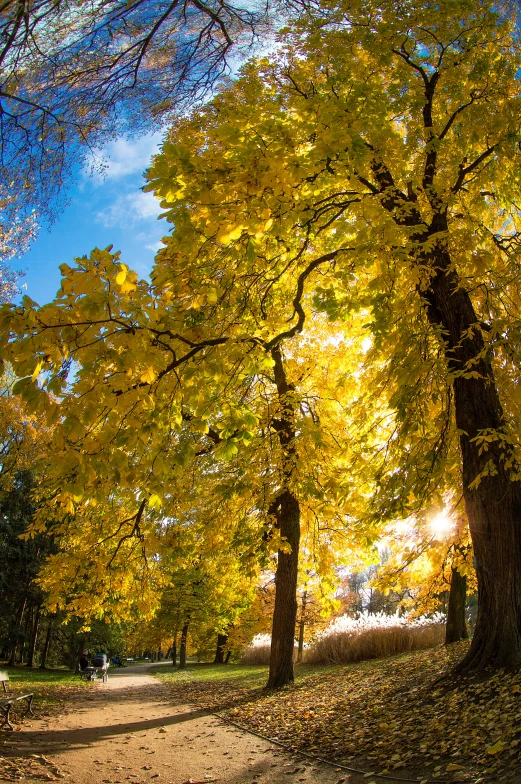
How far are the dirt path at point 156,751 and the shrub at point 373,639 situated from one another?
18.1 feet

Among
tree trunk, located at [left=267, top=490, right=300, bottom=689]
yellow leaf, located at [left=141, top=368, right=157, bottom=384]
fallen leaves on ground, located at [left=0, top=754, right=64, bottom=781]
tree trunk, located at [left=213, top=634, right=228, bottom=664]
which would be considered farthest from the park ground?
tree trunk, located at [left=213, top=634, right=228, bottom=664]

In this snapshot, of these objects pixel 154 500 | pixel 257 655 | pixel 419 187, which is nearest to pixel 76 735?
pixel 154 500

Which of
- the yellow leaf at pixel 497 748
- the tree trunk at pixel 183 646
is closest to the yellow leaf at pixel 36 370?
the yellow leaf at pixel 497 748

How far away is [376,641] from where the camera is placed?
12531 millimetres

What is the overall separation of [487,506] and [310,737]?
3410 millimetres

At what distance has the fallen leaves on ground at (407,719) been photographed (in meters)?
3.82

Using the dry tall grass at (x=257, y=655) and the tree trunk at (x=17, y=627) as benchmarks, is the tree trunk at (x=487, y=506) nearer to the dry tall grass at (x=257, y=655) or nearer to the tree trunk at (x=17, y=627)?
the dry tall grass at (x=257, y=655)

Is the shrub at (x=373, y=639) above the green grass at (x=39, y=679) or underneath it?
above

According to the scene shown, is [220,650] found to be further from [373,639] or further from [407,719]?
[407,719]

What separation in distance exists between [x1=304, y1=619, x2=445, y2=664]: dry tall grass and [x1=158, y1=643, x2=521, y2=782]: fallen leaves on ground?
3547mm

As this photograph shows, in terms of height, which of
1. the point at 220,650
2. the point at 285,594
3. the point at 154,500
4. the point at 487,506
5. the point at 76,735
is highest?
the point at 487,506

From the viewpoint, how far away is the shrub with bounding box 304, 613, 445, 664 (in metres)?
12.4

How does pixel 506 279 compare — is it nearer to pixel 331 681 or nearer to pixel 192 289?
pixel 192 289

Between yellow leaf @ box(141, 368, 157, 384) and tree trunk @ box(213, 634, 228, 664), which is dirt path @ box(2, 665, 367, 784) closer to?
yellow leaf @ box(141, 368, 157, 384)
